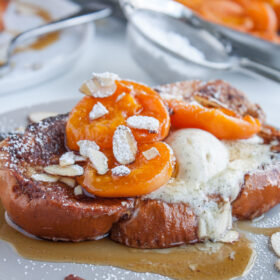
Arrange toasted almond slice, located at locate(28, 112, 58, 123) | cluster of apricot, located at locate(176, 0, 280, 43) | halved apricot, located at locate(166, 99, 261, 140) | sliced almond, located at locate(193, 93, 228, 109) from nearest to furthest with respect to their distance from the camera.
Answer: halved apricot, located at locate(166, 99, 261, 140) < sliced almond, located at locate(193, 93, 228, 109) < toasted almond slice, located at locate(28, 112, 58, 123) < cluster of apricot, located at locate(176, 0, 280, 43)

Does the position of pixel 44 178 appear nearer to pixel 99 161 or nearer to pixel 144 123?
pixel 99 161

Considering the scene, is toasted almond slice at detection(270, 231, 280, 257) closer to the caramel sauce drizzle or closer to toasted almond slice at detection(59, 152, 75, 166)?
the caramel sauce drizzle

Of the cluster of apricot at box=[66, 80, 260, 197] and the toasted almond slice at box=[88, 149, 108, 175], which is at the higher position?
the cluster of apricot at box=[66, 80, 260, 197]

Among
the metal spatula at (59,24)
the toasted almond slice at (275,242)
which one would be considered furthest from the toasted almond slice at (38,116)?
the toasted almond slice at (275,242)

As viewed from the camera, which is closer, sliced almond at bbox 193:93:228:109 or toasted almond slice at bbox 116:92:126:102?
toasted almond slice at bbox 116:92:126:102

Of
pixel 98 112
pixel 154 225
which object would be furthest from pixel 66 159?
pixel 154 225

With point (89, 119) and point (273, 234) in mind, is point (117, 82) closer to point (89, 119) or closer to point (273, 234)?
point (89, 119)

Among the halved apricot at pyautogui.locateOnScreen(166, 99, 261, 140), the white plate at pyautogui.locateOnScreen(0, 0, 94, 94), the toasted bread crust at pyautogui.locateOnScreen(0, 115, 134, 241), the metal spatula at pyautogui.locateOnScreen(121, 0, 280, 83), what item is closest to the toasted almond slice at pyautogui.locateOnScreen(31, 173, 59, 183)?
the toasted bread crust at pyautogui.locateOnScreen(0, 115, 134, 241)
